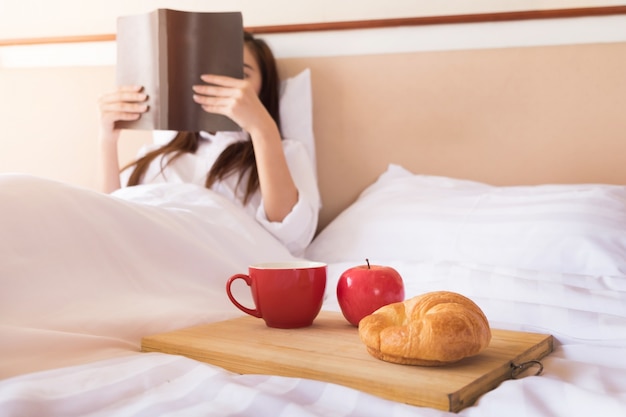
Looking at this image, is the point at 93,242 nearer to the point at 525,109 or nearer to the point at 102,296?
the point at 102,296

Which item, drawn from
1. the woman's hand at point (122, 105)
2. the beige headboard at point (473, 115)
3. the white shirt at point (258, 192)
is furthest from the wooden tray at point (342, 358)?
the beige headboard at point (473, 115)

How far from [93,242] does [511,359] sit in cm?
57

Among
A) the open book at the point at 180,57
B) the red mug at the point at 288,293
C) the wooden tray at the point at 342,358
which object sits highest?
the open book at the point at 180,57

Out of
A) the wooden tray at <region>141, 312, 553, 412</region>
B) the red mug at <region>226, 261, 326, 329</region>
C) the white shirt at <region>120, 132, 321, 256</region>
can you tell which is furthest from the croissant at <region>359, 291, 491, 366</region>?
the white shirt at <region>120, 132, 321, 256</region>

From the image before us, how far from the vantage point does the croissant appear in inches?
26.5

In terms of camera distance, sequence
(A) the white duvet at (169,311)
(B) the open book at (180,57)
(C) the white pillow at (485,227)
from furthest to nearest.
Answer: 1. (B) the open book at (180,57)
2. (C) the white pillow at (485,227)
3. (A) the white duvet at (169,311)

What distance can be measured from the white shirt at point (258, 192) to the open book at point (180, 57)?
0.63ft

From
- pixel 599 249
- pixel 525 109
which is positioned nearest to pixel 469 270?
pixel 599 249

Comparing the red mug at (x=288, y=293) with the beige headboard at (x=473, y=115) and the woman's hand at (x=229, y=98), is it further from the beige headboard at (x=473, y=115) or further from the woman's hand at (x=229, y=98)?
the beige headboard at (x=473, y=115)

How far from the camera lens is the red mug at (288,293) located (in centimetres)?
86

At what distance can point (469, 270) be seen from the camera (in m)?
1.08

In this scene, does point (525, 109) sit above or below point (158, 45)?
below

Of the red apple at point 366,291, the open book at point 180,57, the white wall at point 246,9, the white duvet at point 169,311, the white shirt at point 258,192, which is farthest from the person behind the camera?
the white wall at point 246,9

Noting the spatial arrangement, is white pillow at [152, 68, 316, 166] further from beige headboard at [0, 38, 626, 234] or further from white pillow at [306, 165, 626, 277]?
white pillow at [306, 165, 626, 277]
